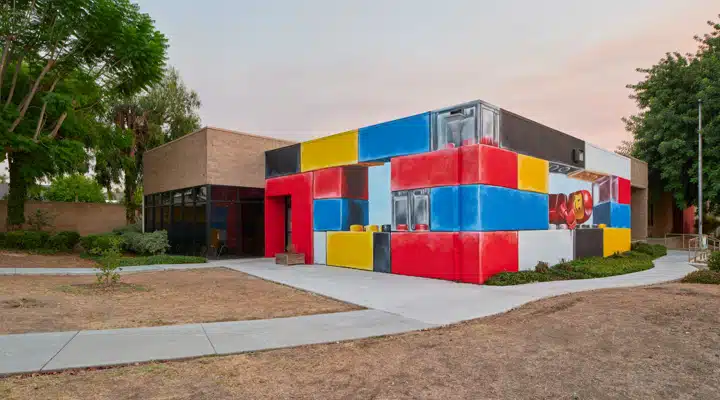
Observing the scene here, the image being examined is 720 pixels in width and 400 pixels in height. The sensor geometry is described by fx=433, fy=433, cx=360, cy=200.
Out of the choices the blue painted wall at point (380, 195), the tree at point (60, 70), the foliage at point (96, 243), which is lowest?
the foliage at point (96, 243)

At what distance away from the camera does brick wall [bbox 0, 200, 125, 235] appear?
88.5 ft

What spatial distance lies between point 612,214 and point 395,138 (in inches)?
488

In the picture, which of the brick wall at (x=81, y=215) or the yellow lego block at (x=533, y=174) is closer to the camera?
the yellow lego block at (x=533, y=174)

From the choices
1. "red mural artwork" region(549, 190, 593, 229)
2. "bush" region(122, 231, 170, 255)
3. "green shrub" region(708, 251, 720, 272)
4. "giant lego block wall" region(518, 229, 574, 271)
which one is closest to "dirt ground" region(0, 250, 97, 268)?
"bush" region(122, 231, 170, 255)

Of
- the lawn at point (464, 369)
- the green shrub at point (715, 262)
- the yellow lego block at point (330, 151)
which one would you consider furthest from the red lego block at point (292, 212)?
the green shrub at point (715, 262)

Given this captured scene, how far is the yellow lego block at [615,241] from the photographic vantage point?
19.5 m

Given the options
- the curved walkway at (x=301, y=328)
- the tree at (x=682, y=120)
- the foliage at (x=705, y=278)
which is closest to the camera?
the curved walkway at (x=301, y=328)

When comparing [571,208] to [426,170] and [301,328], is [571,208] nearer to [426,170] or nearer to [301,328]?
[426,170]

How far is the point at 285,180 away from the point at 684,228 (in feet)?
108

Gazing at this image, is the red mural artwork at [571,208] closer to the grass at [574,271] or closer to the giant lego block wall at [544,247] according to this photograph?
the giant lego block wall at [544,247]

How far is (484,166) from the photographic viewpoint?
40.8 ft

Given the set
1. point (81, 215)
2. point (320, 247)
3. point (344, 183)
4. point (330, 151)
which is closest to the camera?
point (344, 183)

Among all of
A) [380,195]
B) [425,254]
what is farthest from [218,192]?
[425,254]

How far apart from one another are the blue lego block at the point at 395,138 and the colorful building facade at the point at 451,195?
35 millimetres
